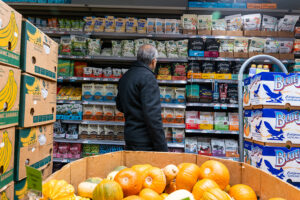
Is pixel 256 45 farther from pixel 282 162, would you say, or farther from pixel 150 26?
pixel 282 162

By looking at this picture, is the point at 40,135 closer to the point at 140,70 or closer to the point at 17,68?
the point at 17,68

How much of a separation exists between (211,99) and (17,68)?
8.61 feet

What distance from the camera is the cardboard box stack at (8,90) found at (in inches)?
49.8

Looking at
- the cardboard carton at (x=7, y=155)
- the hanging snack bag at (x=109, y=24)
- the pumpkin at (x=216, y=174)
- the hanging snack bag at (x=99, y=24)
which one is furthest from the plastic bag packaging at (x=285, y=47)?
the cardboard carton at (x=7, y=155)

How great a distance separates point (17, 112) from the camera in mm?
1434

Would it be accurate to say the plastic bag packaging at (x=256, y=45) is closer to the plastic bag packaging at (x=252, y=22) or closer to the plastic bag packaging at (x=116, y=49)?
the plastic bag packaging at (x=252, y=22)

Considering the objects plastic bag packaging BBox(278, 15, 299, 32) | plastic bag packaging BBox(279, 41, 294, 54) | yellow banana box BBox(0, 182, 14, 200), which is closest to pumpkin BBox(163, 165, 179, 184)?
yellow banana box BBox(0, 182, 14, 200)

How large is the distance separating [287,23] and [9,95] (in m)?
3.74

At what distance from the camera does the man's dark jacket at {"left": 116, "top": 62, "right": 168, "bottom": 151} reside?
1916 millimetres

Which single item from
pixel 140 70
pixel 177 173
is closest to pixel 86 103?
pixel 140 70

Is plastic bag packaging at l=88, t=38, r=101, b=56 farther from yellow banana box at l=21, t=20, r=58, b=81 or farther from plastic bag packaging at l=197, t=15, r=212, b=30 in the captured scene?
plastic bag packaging at l=197, t=15, r=212, b=30

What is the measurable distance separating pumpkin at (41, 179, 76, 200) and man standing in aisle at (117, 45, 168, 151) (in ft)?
3.85

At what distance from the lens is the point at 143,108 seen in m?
1.92

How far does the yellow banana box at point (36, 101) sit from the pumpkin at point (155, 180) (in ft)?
3.45
